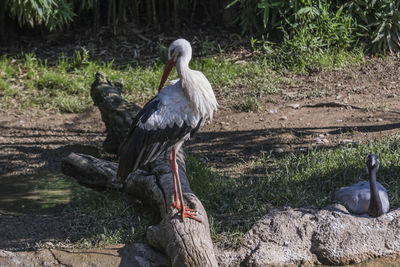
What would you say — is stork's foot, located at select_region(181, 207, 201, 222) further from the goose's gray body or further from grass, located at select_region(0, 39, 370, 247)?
the goose's gray body

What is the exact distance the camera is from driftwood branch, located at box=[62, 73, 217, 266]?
383cm

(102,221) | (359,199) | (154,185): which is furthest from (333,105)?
(102,221)

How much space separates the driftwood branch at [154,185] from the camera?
3.83 meters

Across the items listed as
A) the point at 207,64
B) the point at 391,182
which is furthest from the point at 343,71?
the point at 391,182

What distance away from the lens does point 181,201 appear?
417cm

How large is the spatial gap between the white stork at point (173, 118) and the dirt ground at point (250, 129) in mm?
1050

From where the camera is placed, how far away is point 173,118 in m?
4.30

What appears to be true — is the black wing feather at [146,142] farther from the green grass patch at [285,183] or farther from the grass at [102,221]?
the green grass patch at [285,183]

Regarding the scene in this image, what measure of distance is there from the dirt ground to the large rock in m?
1.31

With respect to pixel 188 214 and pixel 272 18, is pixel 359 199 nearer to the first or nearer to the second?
pixel 188 214

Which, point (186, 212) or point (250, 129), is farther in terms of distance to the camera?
point (250, 129)

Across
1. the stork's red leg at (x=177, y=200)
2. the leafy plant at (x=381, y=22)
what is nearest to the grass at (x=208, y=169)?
the stork's red leg at (x=177, y=200)

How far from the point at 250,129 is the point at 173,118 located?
242 cm

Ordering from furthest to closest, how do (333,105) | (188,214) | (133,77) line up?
(133,77) < (333,105) < (188,214)
